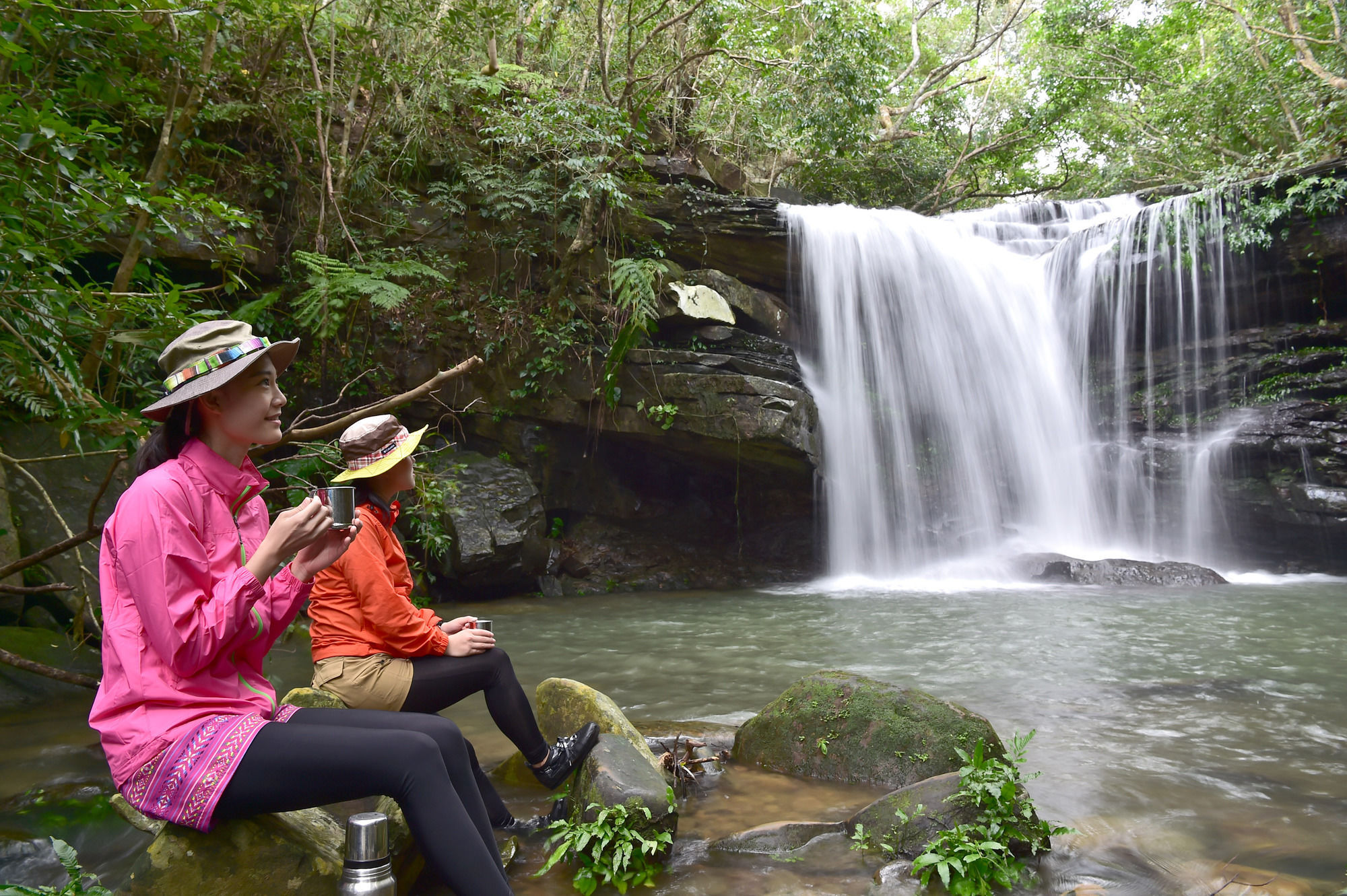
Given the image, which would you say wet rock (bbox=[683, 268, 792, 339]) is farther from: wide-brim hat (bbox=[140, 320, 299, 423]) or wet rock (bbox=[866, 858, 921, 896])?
wide-brim hat (bbox=[140, 320, 299, 423])

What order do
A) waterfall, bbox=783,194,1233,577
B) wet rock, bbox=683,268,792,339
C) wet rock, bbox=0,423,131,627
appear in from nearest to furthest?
1. wet rock, bbox=0,423,131,627
2. wet rock, bbox=683,268,792,339
3. waterfall, bbox=783,194,1233,577

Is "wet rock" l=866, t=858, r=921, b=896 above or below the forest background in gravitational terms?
below

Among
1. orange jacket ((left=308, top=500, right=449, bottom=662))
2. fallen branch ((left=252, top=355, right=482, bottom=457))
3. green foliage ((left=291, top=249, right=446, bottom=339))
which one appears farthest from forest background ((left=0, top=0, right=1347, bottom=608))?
orange jacket ((left=308, top=500, right=449, bottom=662))

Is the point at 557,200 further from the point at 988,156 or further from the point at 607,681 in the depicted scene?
the point at 988,156

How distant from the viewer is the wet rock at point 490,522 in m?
9.96

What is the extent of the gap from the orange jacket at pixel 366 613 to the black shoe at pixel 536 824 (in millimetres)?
768

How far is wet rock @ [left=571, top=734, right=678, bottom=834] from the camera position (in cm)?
301

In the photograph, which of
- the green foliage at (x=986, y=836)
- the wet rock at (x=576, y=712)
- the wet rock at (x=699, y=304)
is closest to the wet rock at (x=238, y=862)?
the wet rock at (x=576, y=712)

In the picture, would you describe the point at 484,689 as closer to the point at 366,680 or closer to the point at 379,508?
the point at 366,680

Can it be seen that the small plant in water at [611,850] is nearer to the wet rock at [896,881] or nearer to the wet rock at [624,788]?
the wet rock at [624,788]

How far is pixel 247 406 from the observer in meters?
2.20

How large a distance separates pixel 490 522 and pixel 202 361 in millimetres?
8332

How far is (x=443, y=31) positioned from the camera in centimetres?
1052

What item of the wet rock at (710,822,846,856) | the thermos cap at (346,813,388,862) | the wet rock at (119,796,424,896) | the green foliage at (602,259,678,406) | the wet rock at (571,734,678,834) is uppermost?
the green foliage at (602,259,678,406)
